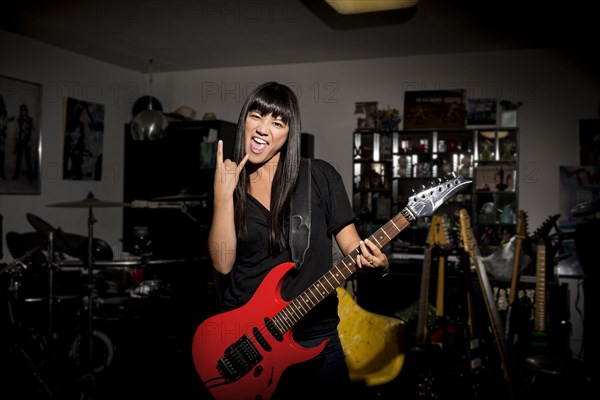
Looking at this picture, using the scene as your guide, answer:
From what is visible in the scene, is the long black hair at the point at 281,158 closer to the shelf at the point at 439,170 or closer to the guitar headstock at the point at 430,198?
the guitar headstock at the point at 430,198

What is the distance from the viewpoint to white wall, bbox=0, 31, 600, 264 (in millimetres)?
5730

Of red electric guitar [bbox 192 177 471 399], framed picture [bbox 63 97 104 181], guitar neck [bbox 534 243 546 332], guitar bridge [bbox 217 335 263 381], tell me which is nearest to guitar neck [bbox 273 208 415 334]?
red electric guitar [bbox 192 177 471 399]

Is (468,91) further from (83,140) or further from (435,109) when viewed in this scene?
(83,140)

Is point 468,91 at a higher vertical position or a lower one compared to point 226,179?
higher

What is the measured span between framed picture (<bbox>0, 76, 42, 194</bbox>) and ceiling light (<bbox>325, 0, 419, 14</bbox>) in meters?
3.17

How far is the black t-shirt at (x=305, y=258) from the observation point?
1.75m

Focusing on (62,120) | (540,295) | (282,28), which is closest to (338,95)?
(282,28)

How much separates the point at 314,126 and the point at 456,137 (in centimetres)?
167

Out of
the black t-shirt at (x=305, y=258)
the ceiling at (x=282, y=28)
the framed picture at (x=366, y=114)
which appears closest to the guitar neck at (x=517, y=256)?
the ceiling at (x=282, y=28)

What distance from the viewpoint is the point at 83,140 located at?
20.3 feet

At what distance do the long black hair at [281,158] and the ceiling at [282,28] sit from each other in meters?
2.86

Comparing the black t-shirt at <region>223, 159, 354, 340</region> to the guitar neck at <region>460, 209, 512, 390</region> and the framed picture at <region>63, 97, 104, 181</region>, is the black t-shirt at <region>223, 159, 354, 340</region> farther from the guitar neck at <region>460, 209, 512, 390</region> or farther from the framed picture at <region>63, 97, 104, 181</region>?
the framed picture at <region>63, 97, 104, 181</region>

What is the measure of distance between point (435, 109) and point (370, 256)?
487 centimetres

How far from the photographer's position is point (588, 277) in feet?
11.3
